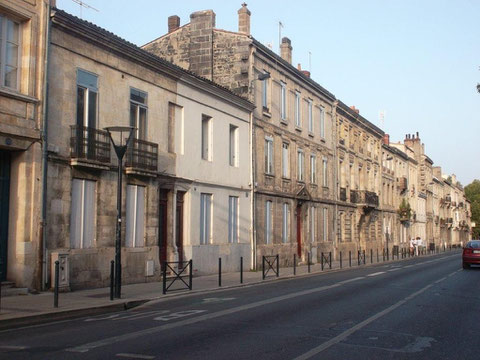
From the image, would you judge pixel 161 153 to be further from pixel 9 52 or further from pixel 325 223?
pixel 325 223

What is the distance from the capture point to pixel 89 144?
1609 cm

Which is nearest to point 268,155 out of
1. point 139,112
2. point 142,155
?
point 139,112

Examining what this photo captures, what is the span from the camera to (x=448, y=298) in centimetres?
1417

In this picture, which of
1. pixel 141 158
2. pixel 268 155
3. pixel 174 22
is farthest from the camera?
pixel 174 22

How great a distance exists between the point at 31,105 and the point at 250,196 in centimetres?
1357

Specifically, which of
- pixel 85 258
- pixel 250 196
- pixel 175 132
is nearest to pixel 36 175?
pixel 85 258

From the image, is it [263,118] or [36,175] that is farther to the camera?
[263,118]

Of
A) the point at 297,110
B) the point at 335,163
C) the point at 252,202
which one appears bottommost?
the point at 252,202

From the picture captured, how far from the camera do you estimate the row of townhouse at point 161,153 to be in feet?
46.9

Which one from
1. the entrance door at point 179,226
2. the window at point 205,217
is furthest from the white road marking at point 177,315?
the window at point 205,217

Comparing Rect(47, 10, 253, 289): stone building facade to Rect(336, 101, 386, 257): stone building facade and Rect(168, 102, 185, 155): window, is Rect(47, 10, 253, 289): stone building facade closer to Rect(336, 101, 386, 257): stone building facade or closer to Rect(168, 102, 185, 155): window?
Rect(168, 102, 185, 155): window

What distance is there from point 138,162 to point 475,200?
377 feet

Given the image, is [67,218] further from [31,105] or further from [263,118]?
[263,118]

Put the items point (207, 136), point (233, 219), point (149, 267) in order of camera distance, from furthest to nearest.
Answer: point (233, 219)
point (207, 136)
point (149, 267)
